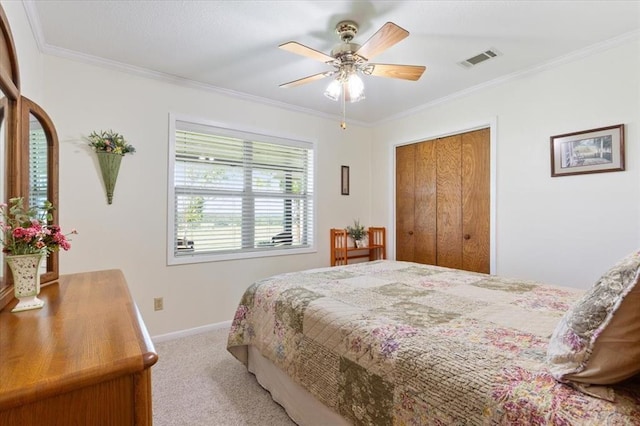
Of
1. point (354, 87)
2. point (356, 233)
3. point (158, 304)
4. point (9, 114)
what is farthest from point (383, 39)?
point (158, 304)

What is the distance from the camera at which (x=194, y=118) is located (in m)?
3.09

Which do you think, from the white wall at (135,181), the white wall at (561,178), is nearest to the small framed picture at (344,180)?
the white wall at (135,181)

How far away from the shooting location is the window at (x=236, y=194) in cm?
308

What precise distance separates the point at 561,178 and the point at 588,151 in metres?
0.27

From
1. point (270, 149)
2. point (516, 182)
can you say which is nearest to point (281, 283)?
point (270, 149)

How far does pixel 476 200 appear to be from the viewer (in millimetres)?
3268

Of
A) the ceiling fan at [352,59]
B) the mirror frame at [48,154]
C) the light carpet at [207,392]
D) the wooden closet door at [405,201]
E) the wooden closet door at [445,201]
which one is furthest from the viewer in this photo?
the wooden closet door at [405,201]

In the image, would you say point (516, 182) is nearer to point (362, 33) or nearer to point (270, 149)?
point (362, 33)

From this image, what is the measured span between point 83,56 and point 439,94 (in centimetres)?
335

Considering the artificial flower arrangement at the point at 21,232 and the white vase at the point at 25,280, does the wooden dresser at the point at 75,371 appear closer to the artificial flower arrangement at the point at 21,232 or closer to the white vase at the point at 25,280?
the white vase at the point at 25,280

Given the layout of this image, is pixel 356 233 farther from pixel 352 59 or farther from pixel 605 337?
pixel 605 337

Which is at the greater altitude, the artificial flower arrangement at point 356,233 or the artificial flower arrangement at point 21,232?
the artificial flower arrangement at point 21,232

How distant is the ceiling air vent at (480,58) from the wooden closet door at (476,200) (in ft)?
2.54

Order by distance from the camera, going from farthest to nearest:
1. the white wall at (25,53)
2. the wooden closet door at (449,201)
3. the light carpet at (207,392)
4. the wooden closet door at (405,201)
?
the wooden closet door at (405,201)
the wooden closet door at (449,201)
the light carpet at (207,392)
the white wall at (25,53)
